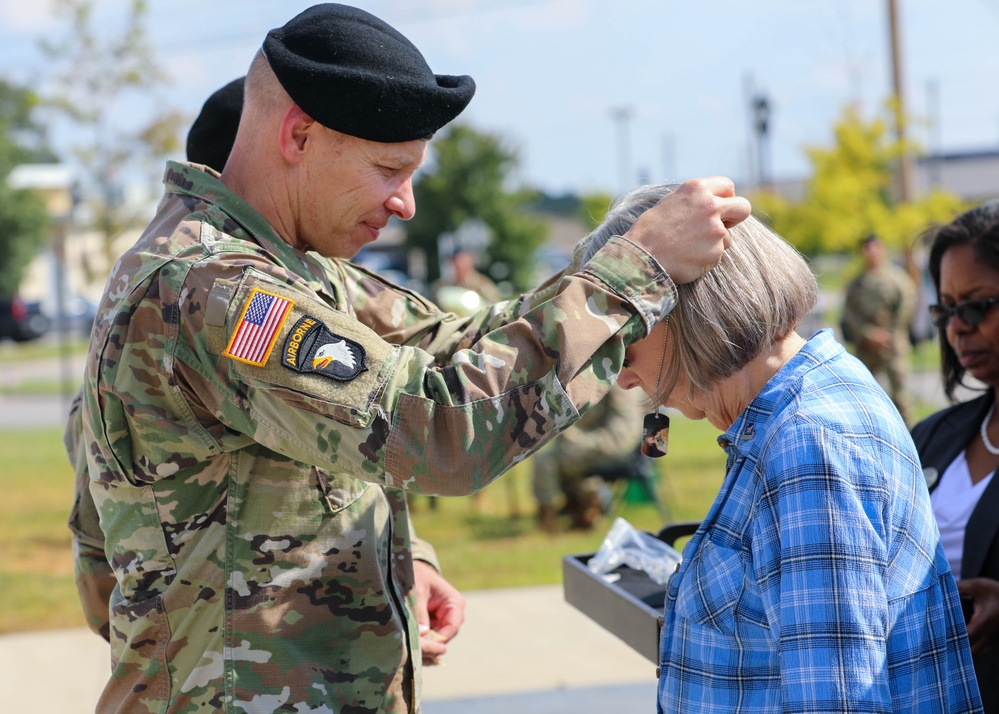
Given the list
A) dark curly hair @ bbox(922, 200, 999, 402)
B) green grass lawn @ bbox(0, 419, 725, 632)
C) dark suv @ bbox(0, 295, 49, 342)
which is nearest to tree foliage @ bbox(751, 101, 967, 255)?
green grass lawn @ bbox(0, 419, 725, 632)

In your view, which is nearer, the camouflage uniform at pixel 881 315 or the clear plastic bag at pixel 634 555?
the clear plastic bag at pixel 634 555

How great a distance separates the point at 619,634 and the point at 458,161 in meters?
29.4

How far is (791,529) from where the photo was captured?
166 centimetres

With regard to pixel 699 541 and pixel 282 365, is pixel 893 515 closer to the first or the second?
pixel 699 541

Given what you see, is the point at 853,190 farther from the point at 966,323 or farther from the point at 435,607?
the point at 435,607

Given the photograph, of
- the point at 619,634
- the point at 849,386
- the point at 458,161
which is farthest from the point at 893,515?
A: the point at 458,161

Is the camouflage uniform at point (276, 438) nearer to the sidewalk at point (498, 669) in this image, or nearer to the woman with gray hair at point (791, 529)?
the woman with gray hair at point (791, 529)

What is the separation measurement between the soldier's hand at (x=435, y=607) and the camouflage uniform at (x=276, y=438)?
249mm

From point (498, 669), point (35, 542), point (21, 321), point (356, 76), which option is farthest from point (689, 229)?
point (21, 321)

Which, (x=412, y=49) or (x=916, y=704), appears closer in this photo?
(x=916, y=704)

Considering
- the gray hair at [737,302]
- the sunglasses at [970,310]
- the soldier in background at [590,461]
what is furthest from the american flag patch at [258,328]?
the soldier in background at [590,461]

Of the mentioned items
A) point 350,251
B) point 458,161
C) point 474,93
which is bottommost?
point 350,251

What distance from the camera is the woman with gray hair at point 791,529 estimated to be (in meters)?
1.63

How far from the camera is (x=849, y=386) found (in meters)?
1.81
